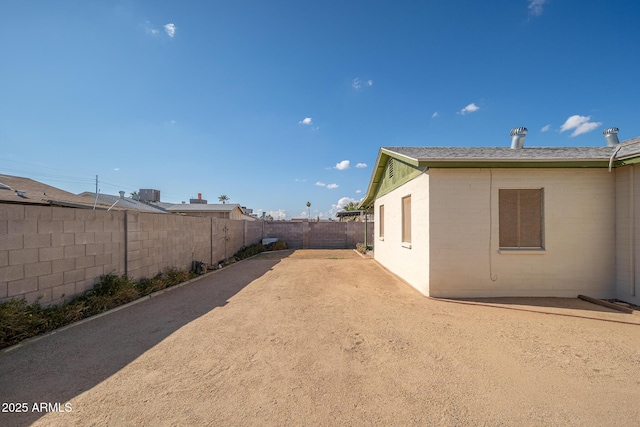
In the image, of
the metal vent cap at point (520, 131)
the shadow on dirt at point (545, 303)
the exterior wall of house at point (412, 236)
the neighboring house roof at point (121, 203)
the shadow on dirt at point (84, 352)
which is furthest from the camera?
the neighboring house roof at point (121, 203)

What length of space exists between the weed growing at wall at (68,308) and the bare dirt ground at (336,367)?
0.31 metres

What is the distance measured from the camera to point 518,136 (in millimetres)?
7430

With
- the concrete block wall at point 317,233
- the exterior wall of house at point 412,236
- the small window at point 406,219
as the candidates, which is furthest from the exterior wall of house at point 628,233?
the concrete block wall at point 317,233

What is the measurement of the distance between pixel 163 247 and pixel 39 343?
3855mm

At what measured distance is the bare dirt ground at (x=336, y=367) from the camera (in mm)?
2320

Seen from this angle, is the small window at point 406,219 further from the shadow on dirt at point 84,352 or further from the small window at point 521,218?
the shadow on dirt at point 84,352

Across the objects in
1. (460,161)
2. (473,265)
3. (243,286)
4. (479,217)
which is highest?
(460,161)

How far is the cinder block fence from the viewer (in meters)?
3.86

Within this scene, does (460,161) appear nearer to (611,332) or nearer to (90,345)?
(611,332)

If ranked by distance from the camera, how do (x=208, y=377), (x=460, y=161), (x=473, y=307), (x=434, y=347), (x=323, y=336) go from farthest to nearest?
(x=460, y=161)
(x=473, y=307)
(x=323, y=336)
(x=434, y=347)
(x=208, y=377)

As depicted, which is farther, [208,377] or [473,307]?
[473,307]

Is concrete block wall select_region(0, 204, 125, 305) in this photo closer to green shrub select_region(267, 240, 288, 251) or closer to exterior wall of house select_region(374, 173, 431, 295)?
exterior wall of house select_region(374, 173, 431, 295)

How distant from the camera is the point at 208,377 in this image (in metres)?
2.85

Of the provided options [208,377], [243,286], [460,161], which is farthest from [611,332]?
[243,286]
